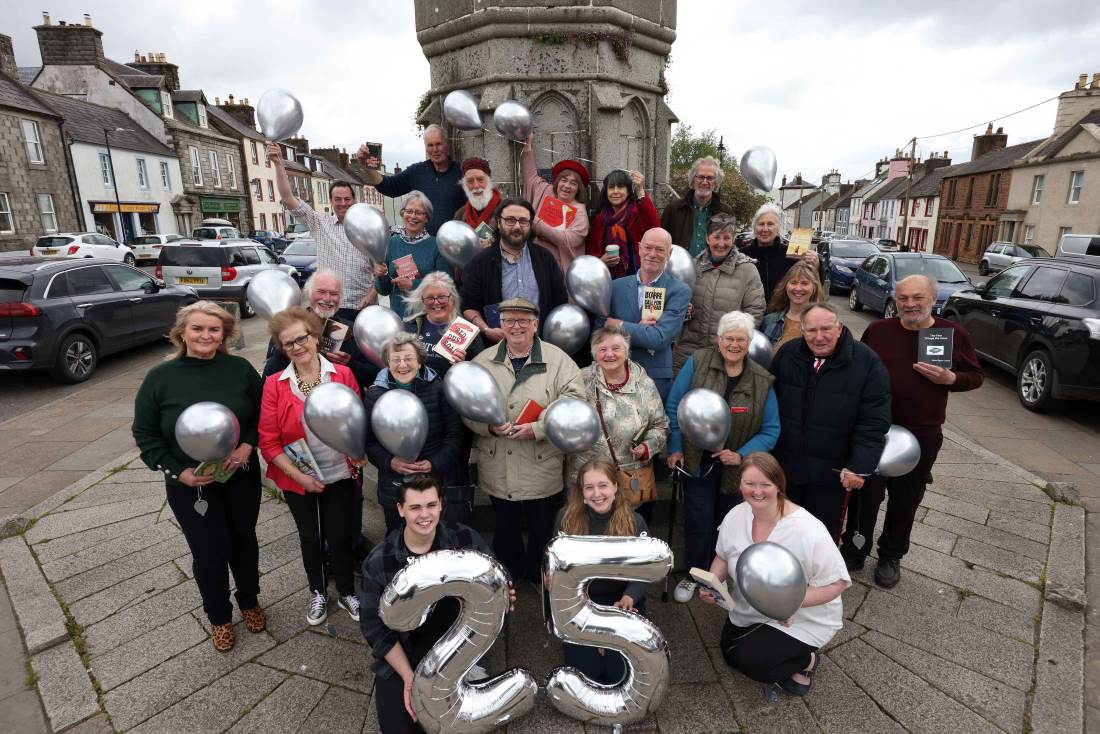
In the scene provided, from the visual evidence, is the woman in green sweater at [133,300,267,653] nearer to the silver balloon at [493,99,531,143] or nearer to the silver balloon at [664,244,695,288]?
the silver balloon at [493,99,531,143]

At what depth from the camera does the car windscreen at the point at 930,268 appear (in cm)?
1280

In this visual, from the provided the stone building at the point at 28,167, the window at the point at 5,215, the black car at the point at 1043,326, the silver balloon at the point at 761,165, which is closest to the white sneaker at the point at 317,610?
the silver balloon at the point at 761,165

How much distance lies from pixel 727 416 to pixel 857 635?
A: 5.14 ft

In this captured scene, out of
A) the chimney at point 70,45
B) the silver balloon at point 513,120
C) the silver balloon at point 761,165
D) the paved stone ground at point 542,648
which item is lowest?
the paved stone ground at point 542,648

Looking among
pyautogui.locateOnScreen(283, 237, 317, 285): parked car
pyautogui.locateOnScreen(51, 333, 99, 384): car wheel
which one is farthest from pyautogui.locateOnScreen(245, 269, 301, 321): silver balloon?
pyautogui.locateOnScreen(283, 237, 317, 285): parked car

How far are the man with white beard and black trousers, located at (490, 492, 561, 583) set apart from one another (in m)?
1.87

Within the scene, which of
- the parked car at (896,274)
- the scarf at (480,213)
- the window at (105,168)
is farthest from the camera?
the window at (105,168)

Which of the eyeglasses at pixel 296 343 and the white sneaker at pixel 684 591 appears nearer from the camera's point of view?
the eyeglasses at pixel 296 343

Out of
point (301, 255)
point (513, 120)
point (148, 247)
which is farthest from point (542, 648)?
point (148, 247)

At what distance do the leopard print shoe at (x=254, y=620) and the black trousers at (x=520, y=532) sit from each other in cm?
141

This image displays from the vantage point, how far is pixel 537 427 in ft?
10.6

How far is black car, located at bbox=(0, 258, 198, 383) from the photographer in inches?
315

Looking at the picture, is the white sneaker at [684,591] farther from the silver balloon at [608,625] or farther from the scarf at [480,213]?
the scarf at [480,213]

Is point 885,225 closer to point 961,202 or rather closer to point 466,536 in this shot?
point 961,202
